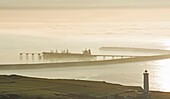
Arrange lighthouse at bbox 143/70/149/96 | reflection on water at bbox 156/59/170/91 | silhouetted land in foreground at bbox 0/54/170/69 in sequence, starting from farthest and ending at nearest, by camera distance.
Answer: silhouetted land in foreground at bbox 0/54/170/69 < reflection on water at bbox 156/59/170/91 < lighthouse at bbox 143/70/149/96

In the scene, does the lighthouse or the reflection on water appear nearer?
the lighthouse

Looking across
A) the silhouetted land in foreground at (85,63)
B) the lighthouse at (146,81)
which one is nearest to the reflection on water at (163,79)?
the lighthouse at (146,81)

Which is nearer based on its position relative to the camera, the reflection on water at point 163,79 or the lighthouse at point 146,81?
the lighthouse at point 146,81

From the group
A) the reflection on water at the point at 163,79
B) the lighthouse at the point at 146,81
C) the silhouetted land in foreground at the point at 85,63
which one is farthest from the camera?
the silhouetted land in foreground at the point at 85,63

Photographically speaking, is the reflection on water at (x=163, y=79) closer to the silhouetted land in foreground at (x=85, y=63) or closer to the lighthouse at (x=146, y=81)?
the lighthouse at (x=146, y=81)

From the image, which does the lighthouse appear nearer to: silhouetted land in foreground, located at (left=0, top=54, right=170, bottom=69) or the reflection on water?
the reflection on water

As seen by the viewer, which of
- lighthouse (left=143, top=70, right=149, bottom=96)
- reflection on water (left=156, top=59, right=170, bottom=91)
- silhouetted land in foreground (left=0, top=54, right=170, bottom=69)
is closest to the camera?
lighthouse (left=143, top=70, right=149, bottom=96)

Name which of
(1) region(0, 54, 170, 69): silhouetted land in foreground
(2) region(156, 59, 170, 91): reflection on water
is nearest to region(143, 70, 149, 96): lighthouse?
(2) region(156, 59, 170, 91): reflection on water

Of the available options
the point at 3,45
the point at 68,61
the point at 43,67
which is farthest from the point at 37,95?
the point at 3,45

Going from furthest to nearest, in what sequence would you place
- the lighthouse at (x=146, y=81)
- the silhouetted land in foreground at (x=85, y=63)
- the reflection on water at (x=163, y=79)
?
the silhouetted land in foreground at (x=85, y=63) < the reflection on water at (x=163, y=79) < the lighthouse at (x=146, y=81)

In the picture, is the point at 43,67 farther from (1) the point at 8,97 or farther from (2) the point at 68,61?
(1) the point at 8,97

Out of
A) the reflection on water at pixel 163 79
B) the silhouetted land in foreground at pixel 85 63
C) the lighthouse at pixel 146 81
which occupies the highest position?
the lighthouse at pixel 146 81
